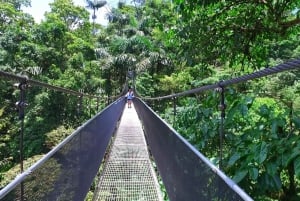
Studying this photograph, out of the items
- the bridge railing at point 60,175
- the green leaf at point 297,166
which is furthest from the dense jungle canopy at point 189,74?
the bridge railing at point 60,175

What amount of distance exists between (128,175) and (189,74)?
27.2 ft

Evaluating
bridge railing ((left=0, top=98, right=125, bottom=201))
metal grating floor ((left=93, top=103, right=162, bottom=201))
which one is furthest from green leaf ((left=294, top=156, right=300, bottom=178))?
metal grating floor ((left=93, top=103, right=162, bottom=201))

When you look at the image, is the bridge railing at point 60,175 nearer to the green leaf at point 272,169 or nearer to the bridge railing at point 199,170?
the bridge railing at point 199,170

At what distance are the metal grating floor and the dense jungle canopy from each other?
631 mm

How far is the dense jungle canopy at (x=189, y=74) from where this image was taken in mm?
1285

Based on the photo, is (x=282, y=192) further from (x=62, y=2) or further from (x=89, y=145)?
(x=62, y=2)

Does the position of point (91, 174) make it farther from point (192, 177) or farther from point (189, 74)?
point (189, 74)

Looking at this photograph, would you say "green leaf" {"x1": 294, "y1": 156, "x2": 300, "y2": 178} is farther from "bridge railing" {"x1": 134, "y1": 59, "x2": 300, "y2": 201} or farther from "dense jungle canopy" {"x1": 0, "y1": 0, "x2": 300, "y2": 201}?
"bridge railing" {"x1": 134, "y1": 59, "x2": 300, "y2": 201}

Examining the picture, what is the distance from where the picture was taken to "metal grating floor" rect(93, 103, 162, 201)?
10.3 feet

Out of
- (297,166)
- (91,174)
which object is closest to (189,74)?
(91,174)

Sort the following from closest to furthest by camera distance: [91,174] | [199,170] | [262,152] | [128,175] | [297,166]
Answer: [297,166] → [262,152] → [199,170] → [91,174] → [128,175]

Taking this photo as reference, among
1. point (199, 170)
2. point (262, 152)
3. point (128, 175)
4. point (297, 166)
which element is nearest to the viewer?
point (297, 166)

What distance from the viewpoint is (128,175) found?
3762 mm

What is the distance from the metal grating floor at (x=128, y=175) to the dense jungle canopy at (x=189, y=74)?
0.63m
